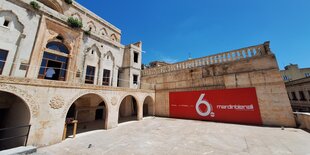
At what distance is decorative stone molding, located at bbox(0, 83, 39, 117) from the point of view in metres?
4.88

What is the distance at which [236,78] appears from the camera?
10070 millimetres

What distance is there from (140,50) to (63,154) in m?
13.9

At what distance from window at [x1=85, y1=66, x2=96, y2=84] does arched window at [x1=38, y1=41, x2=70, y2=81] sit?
74.9 inches

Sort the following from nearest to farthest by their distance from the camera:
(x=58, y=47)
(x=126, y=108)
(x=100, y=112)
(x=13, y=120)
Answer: (x=13, y=120) → (x=58, y=47) → (x=100, y=112) → (x=126, y=108)

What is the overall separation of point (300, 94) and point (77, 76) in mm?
28754

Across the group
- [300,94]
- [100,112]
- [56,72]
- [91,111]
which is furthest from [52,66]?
[300,94]

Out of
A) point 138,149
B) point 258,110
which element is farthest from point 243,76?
point 138,149

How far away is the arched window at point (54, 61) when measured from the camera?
376 inches

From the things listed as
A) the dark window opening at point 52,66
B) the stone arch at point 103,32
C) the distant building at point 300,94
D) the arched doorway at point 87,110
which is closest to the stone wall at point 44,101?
the dark window opening at point 52,66

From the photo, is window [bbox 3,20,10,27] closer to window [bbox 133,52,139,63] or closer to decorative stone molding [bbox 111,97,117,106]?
decorative stone molding [bbox 111,97,117,106]

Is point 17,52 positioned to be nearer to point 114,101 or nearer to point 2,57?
point 2,57

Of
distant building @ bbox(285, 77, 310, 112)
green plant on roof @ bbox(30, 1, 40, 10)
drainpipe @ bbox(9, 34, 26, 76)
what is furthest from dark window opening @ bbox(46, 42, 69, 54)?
distant building @ bbox(285, 77, 310, 112)

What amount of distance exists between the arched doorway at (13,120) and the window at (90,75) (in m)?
5.36

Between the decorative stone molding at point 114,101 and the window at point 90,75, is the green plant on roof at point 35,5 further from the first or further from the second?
the decorative stone molding at point 114,101
